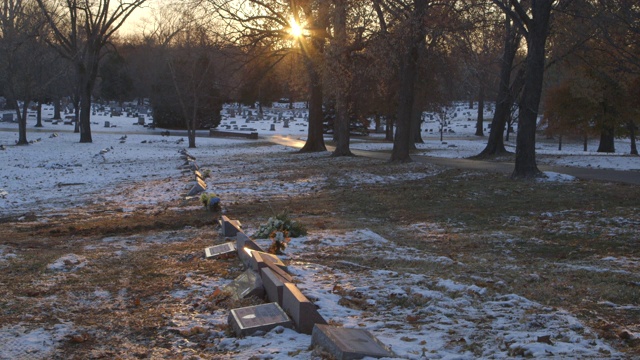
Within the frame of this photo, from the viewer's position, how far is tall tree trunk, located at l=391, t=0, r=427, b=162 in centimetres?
1816

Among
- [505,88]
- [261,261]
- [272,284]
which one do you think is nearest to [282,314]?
[272,284]

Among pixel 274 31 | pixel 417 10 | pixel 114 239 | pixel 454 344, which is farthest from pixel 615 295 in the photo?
pixel 274 31

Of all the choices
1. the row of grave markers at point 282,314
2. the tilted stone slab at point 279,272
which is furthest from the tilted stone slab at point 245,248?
the tilted stone slab at point 279,272

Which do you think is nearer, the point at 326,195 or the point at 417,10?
the point at 326,195

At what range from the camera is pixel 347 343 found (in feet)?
13.8

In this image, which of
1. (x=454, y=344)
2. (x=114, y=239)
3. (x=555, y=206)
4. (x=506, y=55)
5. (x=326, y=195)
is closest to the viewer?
(x=454, y=344)

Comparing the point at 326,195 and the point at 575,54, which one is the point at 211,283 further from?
the point at 575,54

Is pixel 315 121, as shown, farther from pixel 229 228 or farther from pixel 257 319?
pixel 257 319

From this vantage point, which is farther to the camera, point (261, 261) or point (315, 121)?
point (315, 121)

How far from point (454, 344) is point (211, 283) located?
3041mm

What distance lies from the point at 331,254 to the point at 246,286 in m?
2.10

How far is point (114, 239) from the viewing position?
32.2 ft

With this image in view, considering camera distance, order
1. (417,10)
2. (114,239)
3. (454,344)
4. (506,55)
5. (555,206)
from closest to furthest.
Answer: (454,344)
(114,239)
(555,206)
(417,10)
(506,55)

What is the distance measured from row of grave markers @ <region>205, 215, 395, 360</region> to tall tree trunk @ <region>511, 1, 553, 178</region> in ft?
31.8
